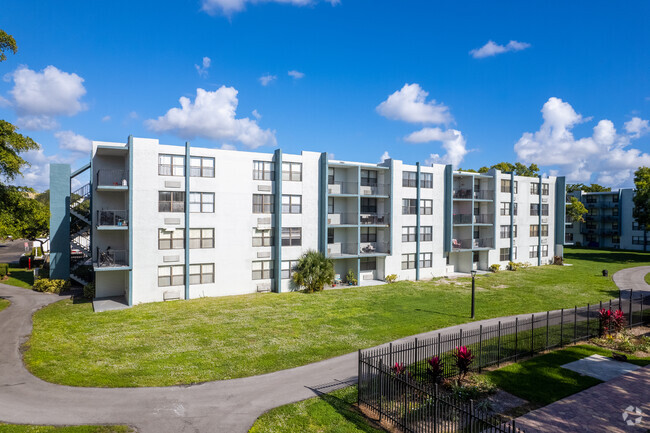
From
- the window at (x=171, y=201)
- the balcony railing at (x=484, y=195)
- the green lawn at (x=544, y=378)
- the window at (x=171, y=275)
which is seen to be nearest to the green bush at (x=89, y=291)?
the window at (x=171, y=275)

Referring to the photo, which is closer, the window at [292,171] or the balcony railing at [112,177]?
the balcony railing at [112,177]

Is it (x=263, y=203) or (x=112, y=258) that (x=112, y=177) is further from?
(x=263, y=203)

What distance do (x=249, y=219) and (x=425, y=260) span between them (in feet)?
65.3

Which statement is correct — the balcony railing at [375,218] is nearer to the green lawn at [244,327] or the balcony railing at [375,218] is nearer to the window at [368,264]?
the window at [368,264]

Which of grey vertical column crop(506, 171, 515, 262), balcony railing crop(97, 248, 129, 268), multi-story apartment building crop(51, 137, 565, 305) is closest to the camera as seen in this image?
balcony railing crop(97, 248, 129, 268)

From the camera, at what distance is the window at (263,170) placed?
3250 centimetres

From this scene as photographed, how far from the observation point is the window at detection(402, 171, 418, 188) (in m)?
39.4

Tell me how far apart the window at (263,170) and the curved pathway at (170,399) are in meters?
19.2

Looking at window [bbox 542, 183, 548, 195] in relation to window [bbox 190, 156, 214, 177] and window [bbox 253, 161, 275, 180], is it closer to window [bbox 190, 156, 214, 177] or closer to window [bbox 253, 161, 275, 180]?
window [bbox 253, 161, 275, 180]

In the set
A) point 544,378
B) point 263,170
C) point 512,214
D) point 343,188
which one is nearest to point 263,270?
point 263,170

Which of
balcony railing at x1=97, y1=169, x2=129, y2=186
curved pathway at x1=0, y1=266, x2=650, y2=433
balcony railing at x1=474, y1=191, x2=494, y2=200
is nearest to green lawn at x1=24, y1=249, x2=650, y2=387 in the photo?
curved pathway at x1=0, y1=266, x2=650, y2=433

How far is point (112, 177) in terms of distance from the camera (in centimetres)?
2988

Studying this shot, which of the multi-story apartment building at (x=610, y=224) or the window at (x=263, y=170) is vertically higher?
the window at (x=263, y=170)

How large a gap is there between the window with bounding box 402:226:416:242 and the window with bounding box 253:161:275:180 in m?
15.0
